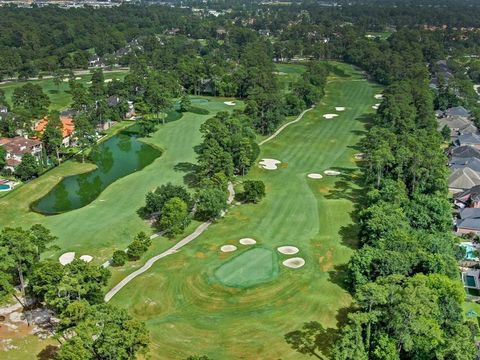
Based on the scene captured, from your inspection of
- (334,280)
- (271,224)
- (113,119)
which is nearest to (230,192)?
(271,224)

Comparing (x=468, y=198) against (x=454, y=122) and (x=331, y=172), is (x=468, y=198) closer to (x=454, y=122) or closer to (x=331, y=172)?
(x=331, y=172)

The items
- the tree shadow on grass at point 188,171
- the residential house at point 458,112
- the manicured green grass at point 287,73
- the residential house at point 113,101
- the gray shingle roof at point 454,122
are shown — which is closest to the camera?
the tree shadow on grass at point 188,171

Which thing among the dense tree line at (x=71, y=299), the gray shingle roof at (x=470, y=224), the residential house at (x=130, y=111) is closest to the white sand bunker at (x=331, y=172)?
the gray shingle roof at (x=470, y=224)

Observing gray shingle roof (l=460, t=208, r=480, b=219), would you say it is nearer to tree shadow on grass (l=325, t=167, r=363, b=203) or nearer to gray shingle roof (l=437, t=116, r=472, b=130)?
tree shadow on grass (l=325, t=167, r=363, b=203)

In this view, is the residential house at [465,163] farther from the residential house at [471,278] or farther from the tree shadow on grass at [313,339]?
the tree shadow on grass at [313,339]

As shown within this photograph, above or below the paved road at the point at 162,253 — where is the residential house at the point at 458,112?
above

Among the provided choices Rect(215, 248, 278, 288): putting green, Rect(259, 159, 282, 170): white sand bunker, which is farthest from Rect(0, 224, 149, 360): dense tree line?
Rect(259, 159, 282, 170): white sand bunker

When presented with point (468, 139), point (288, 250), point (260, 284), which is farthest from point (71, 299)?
point (468, 139)
